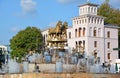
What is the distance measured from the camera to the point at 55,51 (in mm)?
30062

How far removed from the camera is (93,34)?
86250 millimetres

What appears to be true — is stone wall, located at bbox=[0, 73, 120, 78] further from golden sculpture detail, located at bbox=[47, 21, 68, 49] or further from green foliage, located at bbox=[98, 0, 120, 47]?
green foliage, located at bbox=[98, 0, 120, 47]

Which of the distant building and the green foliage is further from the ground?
the green foliage

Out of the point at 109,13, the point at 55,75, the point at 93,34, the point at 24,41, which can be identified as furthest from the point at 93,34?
the point at 55,75

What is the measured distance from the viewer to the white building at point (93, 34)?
8494cm

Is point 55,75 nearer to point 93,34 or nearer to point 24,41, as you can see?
point 24,41

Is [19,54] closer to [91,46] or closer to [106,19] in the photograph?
[91,46]

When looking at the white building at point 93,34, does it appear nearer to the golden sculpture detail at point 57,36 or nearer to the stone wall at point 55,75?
the golden sculpture detail at point 57,36

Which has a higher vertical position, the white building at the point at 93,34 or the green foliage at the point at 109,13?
the green foliage at the point at 109,13

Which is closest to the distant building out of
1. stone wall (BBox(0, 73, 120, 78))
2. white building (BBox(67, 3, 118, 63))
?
white building (BBox(67, 3, 118, 63))

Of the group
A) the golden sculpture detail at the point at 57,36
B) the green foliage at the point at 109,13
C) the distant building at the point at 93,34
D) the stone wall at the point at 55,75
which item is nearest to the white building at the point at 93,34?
the distant building at the point at 93,34

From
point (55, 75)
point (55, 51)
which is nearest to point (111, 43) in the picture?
point (55, 51)

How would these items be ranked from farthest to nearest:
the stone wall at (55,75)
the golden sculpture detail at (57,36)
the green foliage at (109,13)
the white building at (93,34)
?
the green foliage at (109,13), the white building at (93,34), the golden sculpture detail at (57,36), the stone wall at (55,75)

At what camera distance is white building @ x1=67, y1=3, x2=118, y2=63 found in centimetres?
8494
